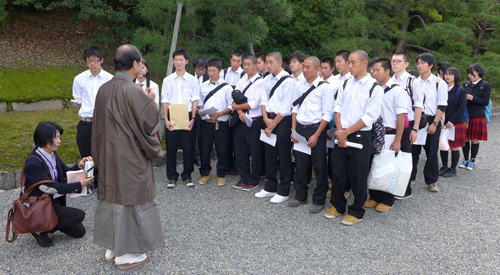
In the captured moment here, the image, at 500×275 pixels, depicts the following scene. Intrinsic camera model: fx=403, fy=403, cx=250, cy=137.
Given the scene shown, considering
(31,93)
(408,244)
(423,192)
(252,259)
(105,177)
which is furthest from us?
(31,93)

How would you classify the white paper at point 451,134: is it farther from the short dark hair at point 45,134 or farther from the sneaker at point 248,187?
the short dark hair at point 45,134

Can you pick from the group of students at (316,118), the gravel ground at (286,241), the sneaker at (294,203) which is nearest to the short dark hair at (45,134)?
the gravel ground at (286,241)

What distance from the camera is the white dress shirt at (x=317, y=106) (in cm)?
482

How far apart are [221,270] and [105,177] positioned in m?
1.30

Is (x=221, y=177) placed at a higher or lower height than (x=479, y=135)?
lower

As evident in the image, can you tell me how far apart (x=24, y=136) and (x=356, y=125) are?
5.90 metres

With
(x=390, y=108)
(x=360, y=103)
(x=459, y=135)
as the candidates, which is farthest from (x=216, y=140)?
(x=459, y=135)

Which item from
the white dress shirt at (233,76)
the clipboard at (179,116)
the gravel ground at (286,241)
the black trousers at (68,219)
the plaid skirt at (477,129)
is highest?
the white dress shirt at (233,76)

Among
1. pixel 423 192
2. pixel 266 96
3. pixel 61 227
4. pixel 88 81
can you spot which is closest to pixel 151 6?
pixel 88 81

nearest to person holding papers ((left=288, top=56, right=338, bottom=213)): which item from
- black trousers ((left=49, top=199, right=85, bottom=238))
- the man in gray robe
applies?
A: the man in gray robe

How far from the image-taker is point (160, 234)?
3.68 m

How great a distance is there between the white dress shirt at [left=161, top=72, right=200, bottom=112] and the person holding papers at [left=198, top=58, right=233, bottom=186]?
24 cm

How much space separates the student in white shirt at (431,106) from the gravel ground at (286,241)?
0.41m

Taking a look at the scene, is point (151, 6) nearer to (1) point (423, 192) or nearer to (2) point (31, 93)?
(2) point (31, 93)
